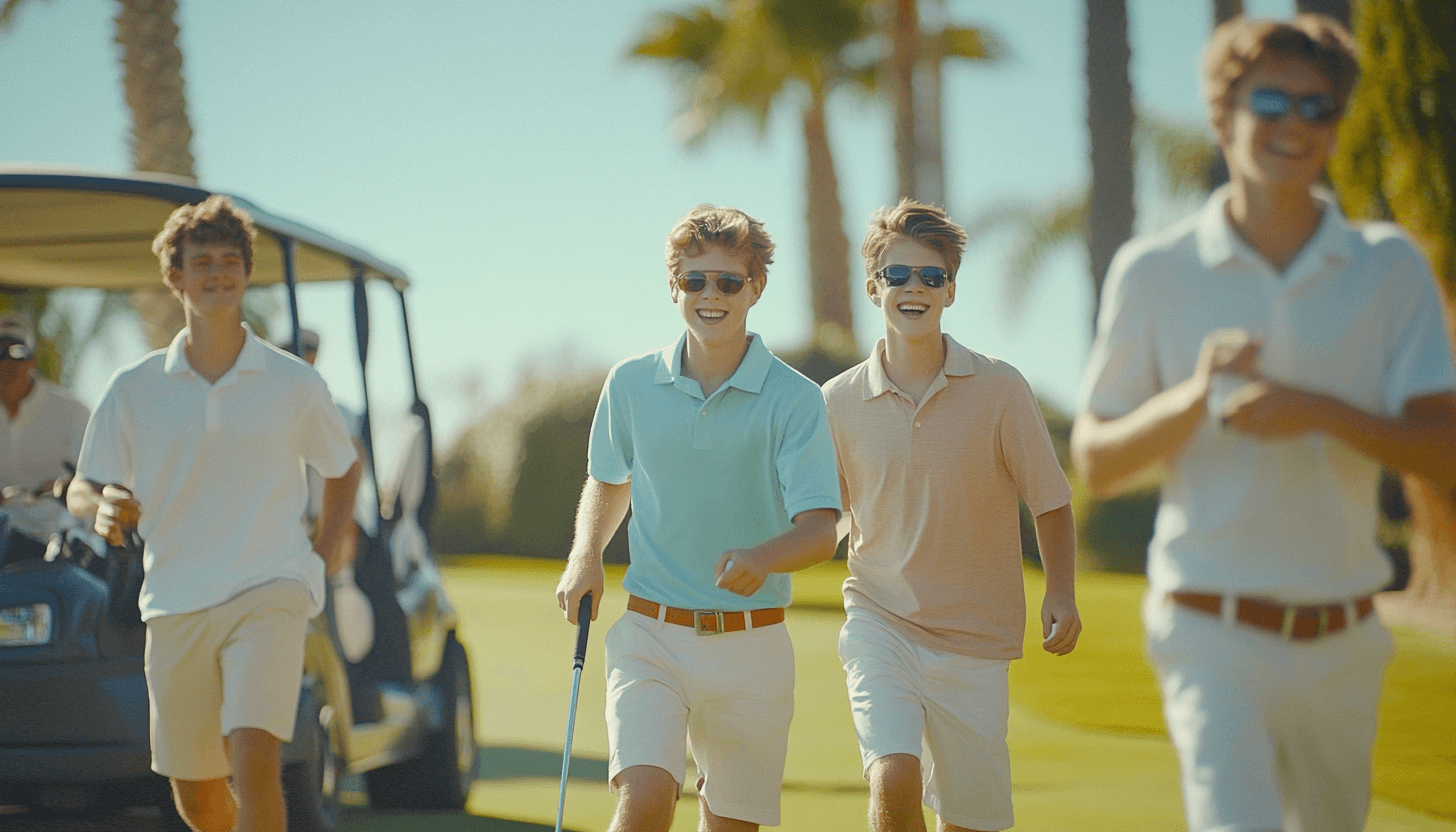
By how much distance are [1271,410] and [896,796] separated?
183cm

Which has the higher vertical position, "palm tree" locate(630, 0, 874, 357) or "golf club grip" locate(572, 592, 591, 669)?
"palm tree" locate(630, 0, 874, 357)

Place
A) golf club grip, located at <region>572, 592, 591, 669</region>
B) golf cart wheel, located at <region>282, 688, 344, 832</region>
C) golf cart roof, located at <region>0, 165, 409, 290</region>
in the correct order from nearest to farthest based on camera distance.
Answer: golf club grip, located at <region>572, 592, 591, 669</region>
golf cart wheel, located at <region>282, 688, 344, 832</region>
golf cart roof, located at <region>0, 165, 409, 290</region>

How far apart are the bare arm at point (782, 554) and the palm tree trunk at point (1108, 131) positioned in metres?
12.0

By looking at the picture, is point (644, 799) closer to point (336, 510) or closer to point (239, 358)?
point (336, 510)

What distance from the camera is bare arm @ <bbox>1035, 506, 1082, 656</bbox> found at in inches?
171

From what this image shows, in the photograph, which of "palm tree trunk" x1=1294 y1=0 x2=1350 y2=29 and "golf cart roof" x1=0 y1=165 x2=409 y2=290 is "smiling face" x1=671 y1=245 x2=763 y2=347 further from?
"palm tree trunk" x1=1294 y1=0 x2=1350 y2=29

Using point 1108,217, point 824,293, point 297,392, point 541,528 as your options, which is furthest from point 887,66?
point 297,392

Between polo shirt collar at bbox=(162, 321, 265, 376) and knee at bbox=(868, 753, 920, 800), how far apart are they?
2114 mm

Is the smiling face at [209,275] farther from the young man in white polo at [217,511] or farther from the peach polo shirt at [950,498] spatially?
the peach polo shirt at [950,498]

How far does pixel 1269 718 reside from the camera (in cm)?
291

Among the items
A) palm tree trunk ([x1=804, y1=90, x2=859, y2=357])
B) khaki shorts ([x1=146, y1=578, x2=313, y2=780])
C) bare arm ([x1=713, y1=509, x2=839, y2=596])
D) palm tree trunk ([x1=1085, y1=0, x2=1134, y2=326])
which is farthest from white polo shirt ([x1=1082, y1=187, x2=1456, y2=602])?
palm tree trunk ([x1=804, y1=90, x2=859, y2=357])

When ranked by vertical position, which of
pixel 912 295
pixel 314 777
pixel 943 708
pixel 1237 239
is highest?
pixel 1237 239

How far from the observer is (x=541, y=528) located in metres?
27.2

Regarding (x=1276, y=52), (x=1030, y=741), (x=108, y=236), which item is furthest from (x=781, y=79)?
(x=1276, y=52)
